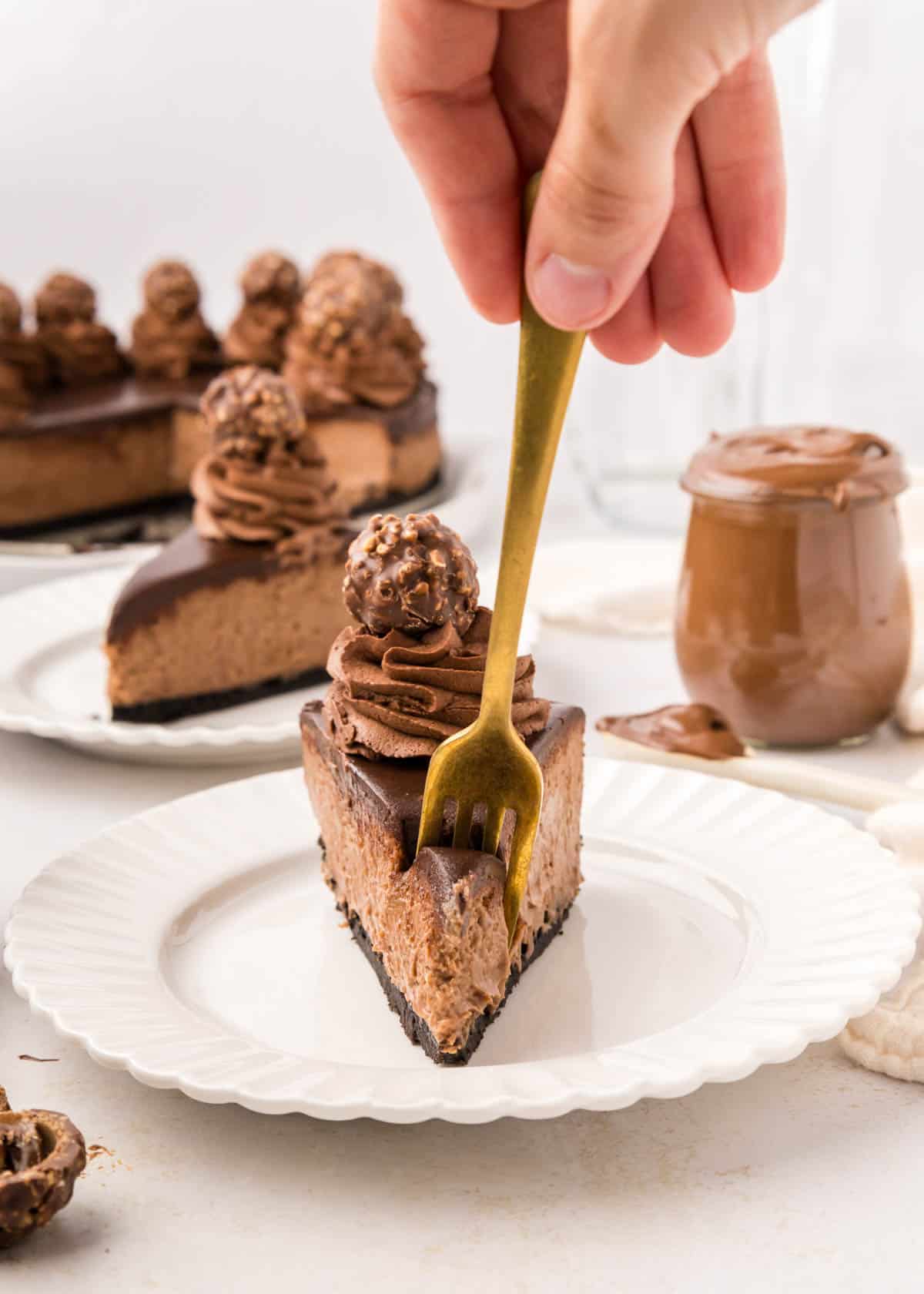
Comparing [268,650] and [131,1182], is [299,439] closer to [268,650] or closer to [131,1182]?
[268,650]

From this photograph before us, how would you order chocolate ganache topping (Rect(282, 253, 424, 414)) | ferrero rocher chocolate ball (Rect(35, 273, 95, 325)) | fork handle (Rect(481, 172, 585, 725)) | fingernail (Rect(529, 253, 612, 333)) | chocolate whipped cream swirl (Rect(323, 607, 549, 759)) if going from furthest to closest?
ferrero rocher chocolate ball (Rect(35, 273, 95, 325))
chocolate ganache topping (Rect(282, 253, 424, 414))
chocolate whipped cream swirl (Rect(323, 607, 549, 759))
fork handle (Rect(481, 172, 585, 725))
fingernail (Rect(529, 253, 612, 333))

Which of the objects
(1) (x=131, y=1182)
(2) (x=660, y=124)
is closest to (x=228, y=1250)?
(1) (x=131, y=1182)

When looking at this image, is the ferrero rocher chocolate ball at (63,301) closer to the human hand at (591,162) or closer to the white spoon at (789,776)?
the white spoon at (789,776)

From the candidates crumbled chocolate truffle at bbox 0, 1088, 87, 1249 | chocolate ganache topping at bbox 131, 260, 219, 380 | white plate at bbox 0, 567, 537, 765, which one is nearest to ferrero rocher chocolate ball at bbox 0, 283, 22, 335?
chocolate ganache topping at bbox 131, 260, 219, 380

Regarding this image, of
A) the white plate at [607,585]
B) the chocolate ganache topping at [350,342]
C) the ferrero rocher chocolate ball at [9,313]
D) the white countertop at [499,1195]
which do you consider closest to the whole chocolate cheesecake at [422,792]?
the white countertop at [499,1195]

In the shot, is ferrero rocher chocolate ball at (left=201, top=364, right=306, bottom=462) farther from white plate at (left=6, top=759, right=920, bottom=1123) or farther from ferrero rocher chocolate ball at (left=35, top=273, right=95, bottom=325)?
ferrero rocher chocolate ball at (left=35, top=273, right=95, bottom=325)

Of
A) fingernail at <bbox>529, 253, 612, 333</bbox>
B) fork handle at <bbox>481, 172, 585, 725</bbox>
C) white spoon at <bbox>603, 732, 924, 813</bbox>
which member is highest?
fingernail at <bbox>529, 253, 612, 333</bbox>
